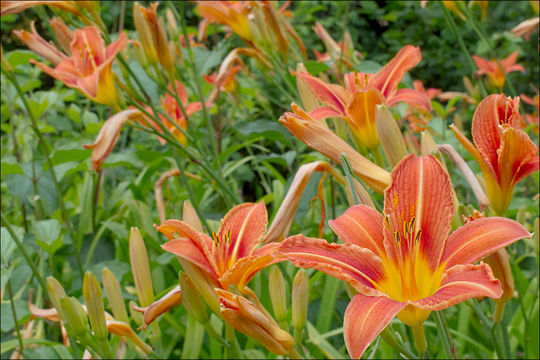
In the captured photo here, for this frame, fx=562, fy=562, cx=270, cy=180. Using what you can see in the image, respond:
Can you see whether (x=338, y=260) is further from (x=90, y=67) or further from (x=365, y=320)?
(x=90, y=67)

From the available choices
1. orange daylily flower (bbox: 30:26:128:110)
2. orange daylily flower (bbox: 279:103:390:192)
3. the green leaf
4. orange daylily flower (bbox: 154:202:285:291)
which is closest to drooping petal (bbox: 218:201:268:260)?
orange daylily flower (bbox: 154:202:285:291)

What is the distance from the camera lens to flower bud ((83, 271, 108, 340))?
74 centimetres

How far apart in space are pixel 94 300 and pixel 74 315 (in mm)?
34

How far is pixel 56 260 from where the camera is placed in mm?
1653

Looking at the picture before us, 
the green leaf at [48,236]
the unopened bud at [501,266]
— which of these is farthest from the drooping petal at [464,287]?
the green leaf at [48,236]

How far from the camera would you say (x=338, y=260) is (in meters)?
0.51

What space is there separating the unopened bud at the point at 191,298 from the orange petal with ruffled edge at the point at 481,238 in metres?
0.33

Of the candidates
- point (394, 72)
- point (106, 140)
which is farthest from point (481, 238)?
point (106, 140)

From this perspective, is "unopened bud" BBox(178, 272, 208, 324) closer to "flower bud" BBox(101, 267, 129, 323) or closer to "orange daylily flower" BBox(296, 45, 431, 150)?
"flower bud" BBox(101, 267, 129, 323)

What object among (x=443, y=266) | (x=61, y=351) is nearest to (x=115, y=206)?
(x=61, y=351)

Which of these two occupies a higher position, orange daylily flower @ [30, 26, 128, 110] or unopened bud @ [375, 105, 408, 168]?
orange daylily flower @ [30, 26, 128, 110]

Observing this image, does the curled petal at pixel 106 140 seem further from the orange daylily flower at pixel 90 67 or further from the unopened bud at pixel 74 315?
the unopened bud at pixel 74 315

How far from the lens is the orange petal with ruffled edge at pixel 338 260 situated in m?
0.48

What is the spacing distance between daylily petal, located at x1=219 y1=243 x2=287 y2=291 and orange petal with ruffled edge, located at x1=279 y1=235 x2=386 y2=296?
11 centimetres
